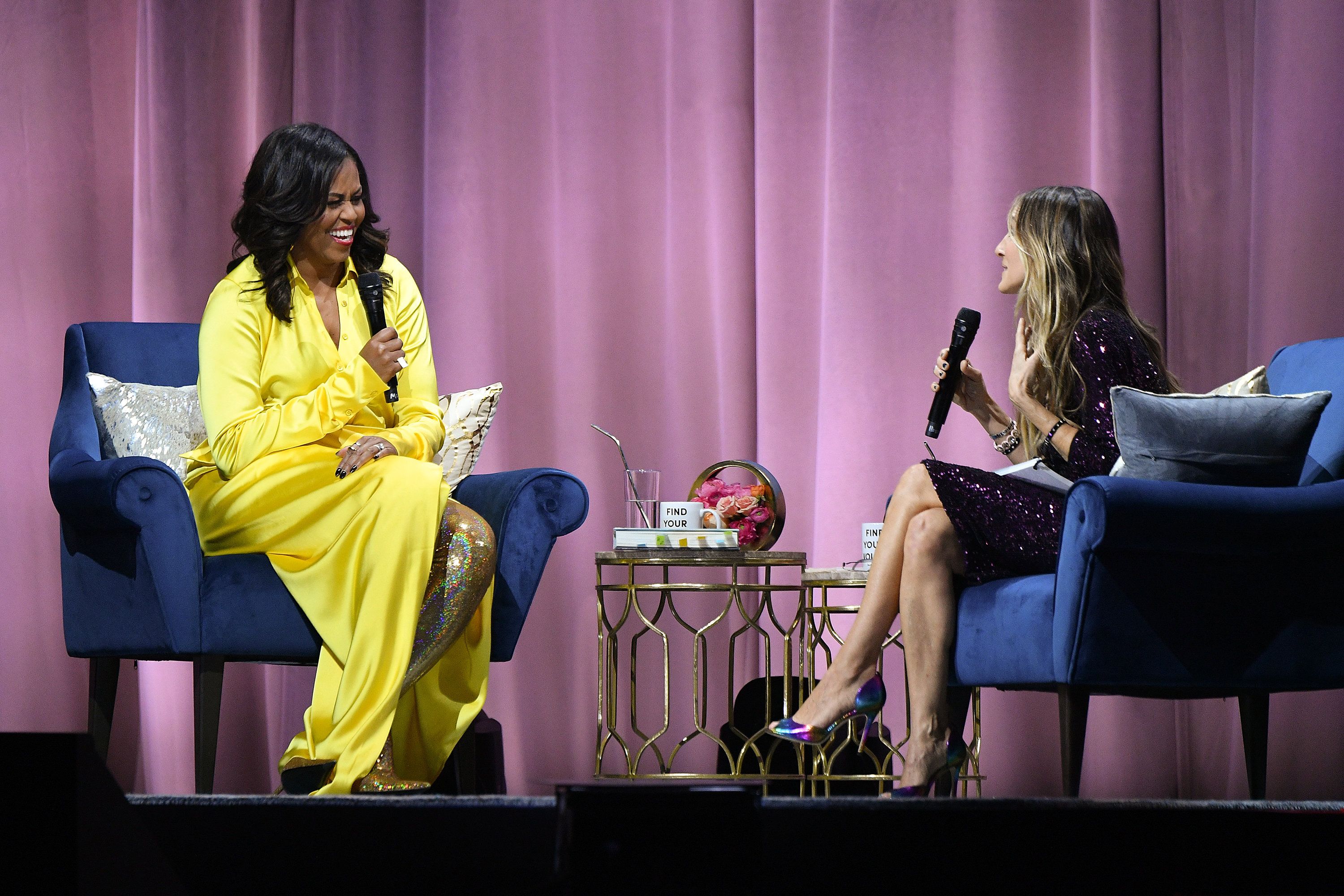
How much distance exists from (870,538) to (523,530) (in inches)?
32.9

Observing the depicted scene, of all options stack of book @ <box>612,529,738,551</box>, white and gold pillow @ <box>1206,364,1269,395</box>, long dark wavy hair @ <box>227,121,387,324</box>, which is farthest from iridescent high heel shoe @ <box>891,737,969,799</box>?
long dark wavy hair @ <box>227,121,387,324</box>

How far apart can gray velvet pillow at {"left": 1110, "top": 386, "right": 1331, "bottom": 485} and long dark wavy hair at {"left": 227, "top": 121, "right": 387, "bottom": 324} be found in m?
1.56

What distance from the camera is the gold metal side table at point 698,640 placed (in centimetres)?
279

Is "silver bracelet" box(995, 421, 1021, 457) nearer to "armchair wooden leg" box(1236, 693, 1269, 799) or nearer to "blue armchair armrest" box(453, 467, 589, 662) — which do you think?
"armchair wooden leg" box(1236, 693, 1269, 799)

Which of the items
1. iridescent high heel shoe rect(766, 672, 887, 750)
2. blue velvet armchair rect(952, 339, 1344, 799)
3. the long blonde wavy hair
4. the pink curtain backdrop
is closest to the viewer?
blue velvet armchair rect(952, 339, 1344, 799)

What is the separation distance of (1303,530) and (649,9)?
2.36 meters

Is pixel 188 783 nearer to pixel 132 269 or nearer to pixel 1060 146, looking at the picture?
pixel 132 269

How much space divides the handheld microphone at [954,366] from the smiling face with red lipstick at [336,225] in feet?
4.02

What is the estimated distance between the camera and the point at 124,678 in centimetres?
347

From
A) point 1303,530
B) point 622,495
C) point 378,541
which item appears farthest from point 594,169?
point 1303,530

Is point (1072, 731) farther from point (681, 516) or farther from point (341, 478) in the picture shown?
point (341, 478)

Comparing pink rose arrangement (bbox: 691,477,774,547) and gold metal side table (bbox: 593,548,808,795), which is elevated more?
pink rose arrangement (bbox: 691,477,774,547)

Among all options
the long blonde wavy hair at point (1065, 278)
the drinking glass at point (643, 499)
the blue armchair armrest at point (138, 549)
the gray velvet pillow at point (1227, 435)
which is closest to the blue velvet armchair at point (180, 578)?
the blue armchair armrest at point (138, 549)

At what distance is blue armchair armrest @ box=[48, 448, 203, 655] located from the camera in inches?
90.4
